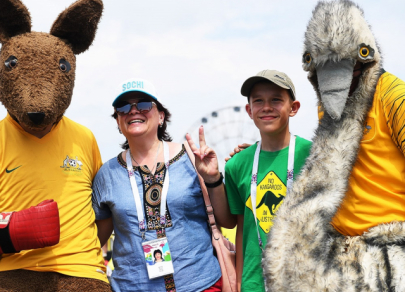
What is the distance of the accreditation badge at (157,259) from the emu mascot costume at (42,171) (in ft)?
1.07

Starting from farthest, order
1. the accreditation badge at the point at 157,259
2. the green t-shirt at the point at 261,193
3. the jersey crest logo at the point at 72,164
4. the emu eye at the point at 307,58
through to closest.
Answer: the jersey crest logo at the point at 72,164
the accreditation badge at the point at 157,259
the green t-shirt at the point at 261,193
the emu eye at the point at 307,58

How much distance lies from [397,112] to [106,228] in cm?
213

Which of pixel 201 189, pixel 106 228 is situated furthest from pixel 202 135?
pixel 106 228

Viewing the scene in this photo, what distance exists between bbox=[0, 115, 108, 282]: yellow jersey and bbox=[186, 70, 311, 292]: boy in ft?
2.66

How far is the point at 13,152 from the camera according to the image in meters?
3.20

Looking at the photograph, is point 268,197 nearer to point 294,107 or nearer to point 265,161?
point 265,161

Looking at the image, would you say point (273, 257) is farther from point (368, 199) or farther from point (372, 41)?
point (372, 41)

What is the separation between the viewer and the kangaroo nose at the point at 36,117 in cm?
302

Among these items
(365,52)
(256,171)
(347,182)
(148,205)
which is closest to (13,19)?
(148,205)

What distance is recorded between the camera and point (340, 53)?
105 inches

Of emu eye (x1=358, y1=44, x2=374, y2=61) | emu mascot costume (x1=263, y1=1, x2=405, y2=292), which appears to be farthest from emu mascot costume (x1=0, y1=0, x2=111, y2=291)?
emu eye (x1=358, y1=44, x2=374, y2=61)

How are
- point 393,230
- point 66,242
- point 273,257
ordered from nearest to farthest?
point 393,230
point 273,257
point 66,242

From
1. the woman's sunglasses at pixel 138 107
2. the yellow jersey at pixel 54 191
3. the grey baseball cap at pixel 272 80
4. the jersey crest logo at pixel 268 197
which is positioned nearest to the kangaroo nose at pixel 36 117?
the yellow jersey at pixel 54 191

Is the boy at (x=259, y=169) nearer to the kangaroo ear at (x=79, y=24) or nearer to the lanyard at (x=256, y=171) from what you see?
the lanyard at (x=256, y=171)
